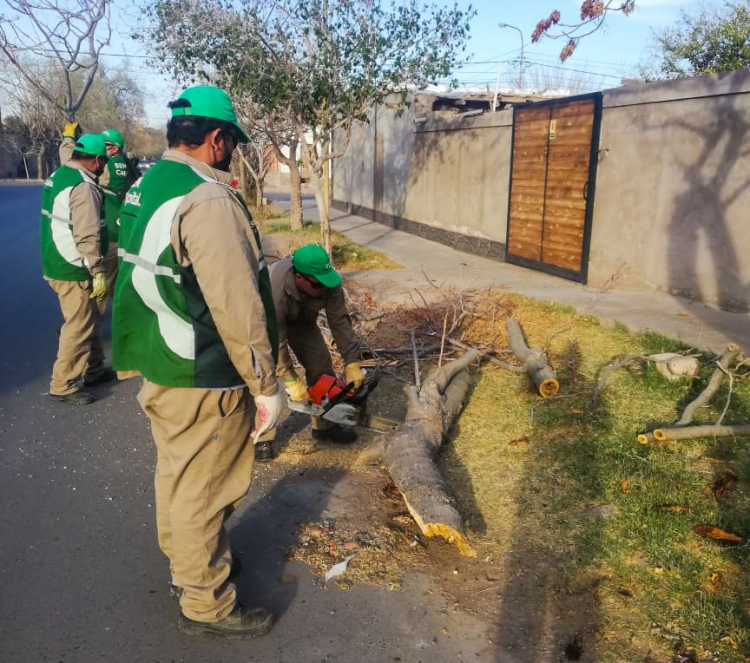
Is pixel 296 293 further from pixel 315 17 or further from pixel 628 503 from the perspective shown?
pixel 315 17

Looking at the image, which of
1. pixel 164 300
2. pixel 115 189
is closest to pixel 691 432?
pixel 164 300

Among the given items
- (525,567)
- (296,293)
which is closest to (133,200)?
(296,293)

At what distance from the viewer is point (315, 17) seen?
30.9ft

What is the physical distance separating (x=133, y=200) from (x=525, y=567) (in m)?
2.49

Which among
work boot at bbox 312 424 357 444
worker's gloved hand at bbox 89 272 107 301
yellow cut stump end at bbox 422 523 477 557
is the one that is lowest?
work boot at bbox 312 424 357 444

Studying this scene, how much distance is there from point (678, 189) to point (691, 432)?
465cm

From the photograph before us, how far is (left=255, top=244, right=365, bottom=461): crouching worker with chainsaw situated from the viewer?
3.79 meters

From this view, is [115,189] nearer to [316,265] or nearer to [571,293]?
[316,265]

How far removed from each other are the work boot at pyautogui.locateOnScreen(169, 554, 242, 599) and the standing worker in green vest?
214 mm

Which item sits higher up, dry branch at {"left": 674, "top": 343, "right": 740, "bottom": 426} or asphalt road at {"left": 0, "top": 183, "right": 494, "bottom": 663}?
dry branch at {"left": 674, "top": 343, "right": 740, "bottom": 426}

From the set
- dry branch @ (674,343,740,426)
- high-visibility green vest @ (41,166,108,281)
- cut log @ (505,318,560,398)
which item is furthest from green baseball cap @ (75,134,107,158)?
dry branch @ (674,343,740,426)

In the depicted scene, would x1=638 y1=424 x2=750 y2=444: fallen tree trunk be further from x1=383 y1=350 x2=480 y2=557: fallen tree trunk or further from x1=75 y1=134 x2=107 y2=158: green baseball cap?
x1=75 y1=134 x2=107 y2=158: green baseball cap

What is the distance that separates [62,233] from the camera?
5324 millimetres

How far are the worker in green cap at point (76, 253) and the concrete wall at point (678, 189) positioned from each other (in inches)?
250
